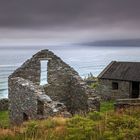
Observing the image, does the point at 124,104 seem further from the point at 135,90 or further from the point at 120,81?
the point at 120,81

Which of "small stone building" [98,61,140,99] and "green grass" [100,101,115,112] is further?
"small stone building" [98,61,140,99]

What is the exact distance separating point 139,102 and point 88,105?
4494 millimetres

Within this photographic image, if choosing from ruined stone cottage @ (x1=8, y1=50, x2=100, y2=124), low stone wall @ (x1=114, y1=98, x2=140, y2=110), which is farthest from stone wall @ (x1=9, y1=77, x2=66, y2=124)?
low stone wall @ (x1=114, y1=98, x2=140, y2=110)

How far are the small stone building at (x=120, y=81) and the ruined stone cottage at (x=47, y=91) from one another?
13.0 meters

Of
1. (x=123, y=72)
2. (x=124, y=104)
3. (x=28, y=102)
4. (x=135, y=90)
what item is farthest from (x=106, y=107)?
(x=124, y=104)

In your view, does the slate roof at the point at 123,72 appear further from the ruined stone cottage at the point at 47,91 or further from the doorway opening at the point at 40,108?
the doorway opening at the point at 40,108

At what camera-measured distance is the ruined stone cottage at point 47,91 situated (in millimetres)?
20891

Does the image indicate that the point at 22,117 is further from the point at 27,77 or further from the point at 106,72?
the point at 106,72

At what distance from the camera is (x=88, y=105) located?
23.8 m

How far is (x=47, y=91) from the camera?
2708cm

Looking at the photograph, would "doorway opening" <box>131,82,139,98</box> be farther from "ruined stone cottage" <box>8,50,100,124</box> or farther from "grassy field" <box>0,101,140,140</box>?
"grassy field" <box>0,101,140,140</box>

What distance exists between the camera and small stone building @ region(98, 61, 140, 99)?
38812 millimetres

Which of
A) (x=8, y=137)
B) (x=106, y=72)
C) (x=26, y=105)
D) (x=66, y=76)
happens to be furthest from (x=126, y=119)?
(x=106, y=72)

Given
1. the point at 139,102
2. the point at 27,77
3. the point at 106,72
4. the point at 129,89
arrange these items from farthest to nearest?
the point at 106,72 < the point at 129,89 < the point at 27,77 < the point at 139,102
